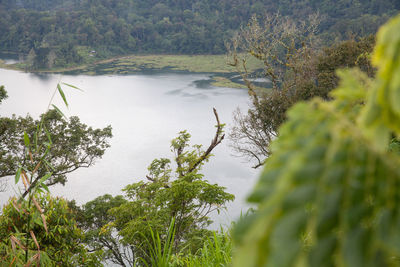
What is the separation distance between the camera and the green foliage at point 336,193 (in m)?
0.39

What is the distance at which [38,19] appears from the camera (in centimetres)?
5825

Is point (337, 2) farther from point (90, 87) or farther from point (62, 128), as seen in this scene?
point (62, 128)

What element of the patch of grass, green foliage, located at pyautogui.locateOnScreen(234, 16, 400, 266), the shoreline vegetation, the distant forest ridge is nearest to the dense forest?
green foliage, located at pyautogui.locateOnScreen(234, 16, 400, 266)

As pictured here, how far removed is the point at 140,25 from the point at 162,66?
1553 centimetres

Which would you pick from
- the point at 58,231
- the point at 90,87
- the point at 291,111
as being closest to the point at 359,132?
the point at 291,111

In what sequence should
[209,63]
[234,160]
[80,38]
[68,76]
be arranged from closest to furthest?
1. [234,160]
2. [68,76]
3. [209,63]
4. [80,38]

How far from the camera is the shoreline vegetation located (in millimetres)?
45031

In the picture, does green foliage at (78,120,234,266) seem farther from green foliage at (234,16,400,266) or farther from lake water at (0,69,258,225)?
green foliage at (234,16,400,266)

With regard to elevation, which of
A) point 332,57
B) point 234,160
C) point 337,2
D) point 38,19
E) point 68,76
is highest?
point 337,2

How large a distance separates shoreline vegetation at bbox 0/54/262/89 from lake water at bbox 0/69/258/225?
246 centimetres

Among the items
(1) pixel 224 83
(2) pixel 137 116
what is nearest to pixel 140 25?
(1) pixel 224 83

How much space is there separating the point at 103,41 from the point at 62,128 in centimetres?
5094

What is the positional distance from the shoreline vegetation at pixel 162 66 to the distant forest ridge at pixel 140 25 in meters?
1.77

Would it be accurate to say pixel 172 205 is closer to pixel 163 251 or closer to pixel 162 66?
pixel 163 251
